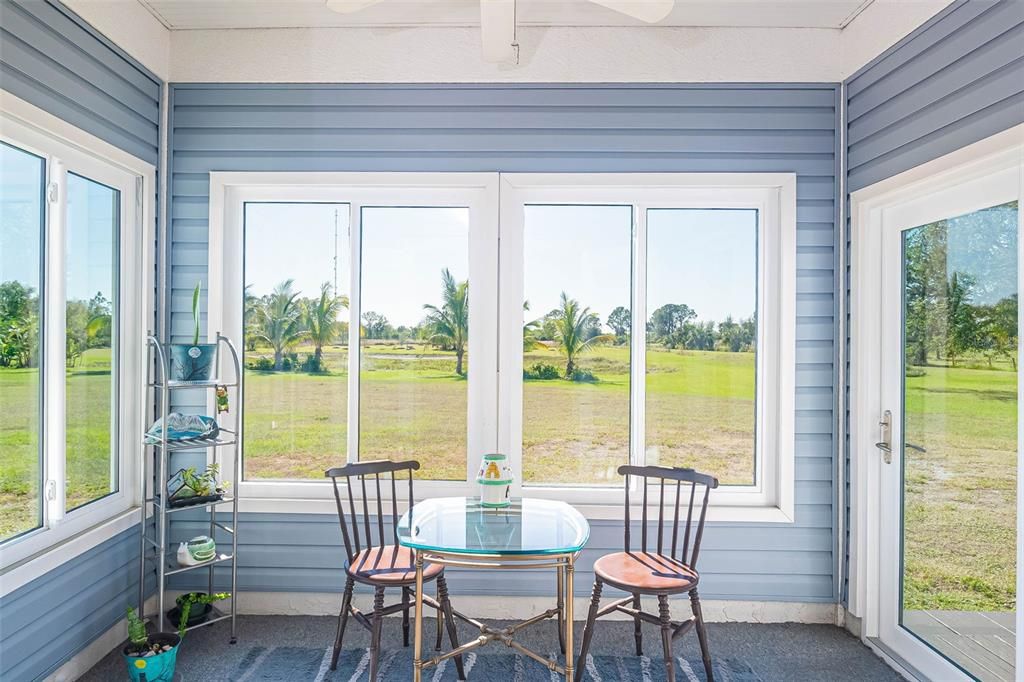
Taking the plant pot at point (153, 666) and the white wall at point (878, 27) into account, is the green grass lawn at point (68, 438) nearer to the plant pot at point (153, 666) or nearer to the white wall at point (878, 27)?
the plant pot at point (153, 666)

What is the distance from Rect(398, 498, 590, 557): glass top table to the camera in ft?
6.99

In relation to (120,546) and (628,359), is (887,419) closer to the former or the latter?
(628,359)

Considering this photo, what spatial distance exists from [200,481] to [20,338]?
94 cm

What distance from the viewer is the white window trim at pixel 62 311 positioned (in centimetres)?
227

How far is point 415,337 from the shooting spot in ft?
10.5

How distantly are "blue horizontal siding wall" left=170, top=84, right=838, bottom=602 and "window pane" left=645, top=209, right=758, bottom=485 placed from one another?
25cm

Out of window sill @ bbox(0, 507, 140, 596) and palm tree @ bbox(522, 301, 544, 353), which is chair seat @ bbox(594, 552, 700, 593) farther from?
window sill @ bbox(0, 507, 140, 596)

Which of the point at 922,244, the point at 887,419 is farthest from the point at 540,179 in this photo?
the point at 887,419

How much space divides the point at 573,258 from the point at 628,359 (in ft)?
1.98

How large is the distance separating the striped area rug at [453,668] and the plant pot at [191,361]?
1.27m

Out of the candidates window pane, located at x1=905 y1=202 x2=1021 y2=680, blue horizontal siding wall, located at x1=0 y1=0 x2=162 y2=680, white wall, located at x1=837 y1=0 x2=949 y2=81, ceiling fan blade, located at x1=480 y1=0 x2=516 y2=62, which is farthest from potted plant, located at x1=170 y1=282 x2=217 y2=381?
white wall, located at x1=837 y1=0 x2=949 y2=81

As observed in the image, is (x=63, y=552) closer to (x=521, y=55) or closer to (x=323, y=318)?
(x=323, y=318)

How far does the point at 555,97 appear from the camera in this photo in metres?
3.06

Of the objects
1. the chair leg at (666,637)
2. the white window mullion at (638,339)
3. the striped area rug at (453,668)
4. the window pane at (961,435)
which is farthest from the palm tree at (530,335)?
the window pane at (961,435)
